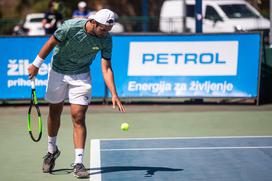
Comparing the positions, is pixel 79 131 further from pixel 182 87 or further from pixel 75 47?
pixel 182 87

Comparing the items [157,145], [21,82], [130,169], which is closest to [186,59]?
[21,82]

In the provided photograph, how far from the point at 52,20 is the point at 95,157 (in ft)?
30.0

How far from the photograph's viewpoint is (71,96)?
27.7 ft

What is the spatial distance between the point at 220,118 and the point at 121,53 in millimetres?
2755

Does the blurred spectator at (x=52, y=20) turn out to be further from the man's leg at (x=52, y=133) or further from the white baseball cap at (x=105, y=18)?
the white baseball cap at (x=105, y=18)

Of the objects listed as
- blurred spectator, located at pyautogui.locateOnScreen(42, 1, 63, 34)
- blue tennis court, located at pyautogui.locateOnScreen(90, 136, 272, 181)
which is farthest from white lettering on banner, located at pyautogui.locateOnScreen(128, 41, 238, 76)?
blurred spectator, located at pyautogui.locateOnScreen(42, 1, 63, 34)

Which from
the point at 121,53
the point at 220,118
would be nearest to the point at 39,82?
the point at 121,53

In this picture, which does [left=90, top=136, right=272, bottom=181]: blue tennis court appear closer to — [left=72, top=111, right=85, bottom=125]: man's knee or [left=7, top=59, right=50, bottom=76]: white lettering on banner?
[left=72, top=111, right=85, bottom=125]: man's knee

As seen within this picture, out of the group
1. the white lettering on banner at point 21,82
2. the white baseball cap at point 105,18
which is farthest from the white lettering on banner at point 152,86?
the white baseball cap at point 105,18

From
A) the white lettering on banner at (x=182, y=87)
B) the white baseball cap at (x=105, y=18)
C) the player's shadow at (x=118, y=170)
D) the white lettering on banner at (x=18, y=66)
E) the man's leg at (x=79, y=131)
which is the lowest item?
the player's shadow at (x=118, y=170)

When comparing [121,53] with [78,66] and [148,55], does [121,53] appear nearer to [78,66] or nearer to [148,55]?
[148,55]

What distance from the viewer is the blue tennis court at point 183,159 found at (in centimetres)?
819

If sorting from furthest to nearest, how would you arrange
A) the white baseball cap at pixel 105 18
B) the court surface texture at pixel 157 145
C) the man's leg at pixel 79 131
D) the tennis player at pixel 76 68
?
the court surface texture at pixel 157 145 → the man's leg at pixel 79 131 → the tennis player at pixel 76 68 → the white baseball cap at pixel 105 18

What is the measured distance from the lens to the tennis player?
8.16 metres
